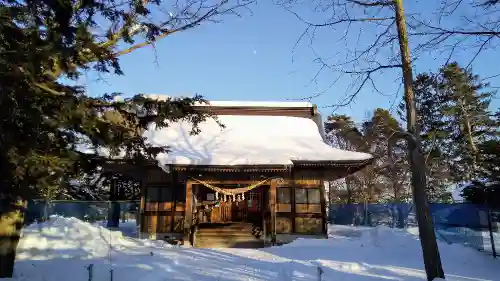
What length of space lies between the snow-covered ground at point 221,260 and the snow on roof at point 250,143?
3766 millimetres

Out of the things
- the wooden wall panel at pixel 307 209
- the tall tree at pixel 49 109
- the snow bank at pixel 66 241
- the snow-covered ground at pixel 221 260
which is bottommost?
the snow-covered ground at pixel 221 260

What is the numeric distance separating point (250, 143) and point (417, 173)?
1192cm

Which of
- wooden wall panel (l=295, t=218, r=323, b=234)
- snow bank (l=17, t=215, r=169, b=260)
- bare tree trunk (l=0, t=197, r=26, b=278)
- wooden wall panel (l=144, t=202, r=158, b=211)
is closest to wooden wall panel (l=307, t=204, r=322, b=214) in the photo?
wooden wall panel (l=295, t=218, r=323, b=234)

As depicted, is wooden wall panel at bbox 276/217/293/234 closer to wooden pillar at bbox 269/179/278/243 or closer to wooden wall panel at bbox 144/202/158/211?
wooden pillar at bbox 269/179/278/243

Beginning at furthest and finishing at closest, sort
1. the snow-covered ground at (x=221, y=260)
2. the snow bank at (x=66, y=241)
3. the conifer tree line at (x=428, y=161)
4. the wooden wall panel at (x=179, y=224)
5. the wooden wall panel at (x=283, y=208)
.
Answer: the conifer tree line at (x=428, y=161) < the wooden wall panel at (x=283, y=208) < the wooden wall panel at (x=179, y=224) < the snow bank at (x=66, y=241) < the snow-covered ground at (x=221, y=260)

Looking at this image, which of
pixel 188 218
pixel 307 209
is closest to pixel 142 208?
pixel 188 218

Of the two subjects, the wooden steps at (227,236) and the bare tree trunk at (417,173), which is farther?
the wooden steps at (227,236)

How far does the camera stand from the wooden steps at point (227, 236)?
16.3 m

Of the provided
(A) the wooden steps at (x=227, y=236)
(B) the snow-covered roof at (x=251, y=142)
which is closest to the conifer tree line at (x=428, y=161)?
(B) the snow-covered roof at (x=251, y=142)

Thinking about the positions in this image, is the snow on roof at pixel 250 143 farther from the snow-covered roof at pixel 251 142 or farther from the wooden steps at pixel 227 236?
the wooden steps at pixel 227 236

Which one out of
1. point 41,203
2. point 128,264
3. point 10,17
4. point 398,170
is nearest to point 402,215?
point 398,170

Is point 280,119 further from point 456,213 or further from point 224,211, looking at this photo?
point 456,213

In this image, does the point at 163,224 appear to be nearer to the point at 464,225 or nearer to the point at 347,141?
the point at 464,225

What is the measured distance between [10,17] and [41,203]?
1438cm
